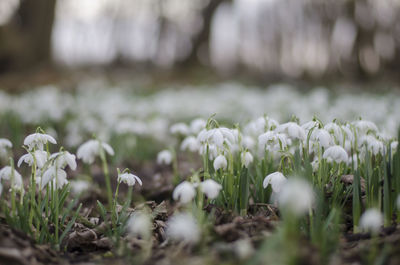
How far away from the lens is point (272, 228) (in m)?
1.38

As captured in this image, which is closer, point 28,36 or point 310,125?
point 310,125

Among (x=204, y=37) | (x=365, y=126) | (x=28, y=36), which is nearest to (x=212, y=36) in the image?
(x=204, y=37)

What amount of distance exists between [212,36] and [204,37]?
0.82m

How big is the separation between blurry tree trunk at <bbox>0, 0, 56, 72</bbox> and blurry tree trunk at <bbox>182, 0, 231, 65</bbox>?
16.6ft

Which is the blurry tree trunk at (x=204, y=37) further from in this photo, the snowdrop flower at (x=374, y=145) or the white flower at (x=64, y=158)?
the white flower at (x=64, y=158)

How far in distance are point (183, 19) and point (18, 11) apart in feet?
24.3

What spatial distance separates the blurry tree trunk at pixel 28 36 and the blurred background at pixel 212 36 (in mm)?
20

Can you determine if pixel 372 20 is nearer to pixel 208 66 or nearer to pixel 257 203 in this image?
pixel 208 66

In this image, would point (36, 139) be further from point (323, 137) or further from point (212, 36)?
point (212, 36)

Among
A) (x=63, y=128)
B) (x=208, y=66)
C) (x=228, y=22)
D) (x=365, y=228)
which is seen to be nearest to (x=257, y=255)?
(x=365, y=228)

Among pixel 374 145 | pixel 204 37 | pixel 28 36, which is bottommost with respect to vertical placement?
pixel 374 145

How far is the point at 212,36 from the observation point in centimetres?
1331

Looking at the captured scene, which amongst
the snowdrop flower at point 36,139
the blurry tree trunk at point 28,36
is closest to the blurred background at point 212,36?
the blurry tree trunk at point 28,36

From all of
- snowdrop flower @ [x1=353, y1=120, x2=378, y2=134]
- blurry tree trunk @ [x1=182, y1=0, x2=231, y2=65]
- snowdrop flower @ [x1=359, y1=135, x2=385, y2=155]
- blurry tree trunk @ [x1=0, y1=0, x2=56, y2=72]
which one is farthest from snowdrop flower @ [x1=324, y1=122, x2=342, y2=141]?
blurry tree trunk @ [x1=182, y1=0, x2=231, y2=65]
